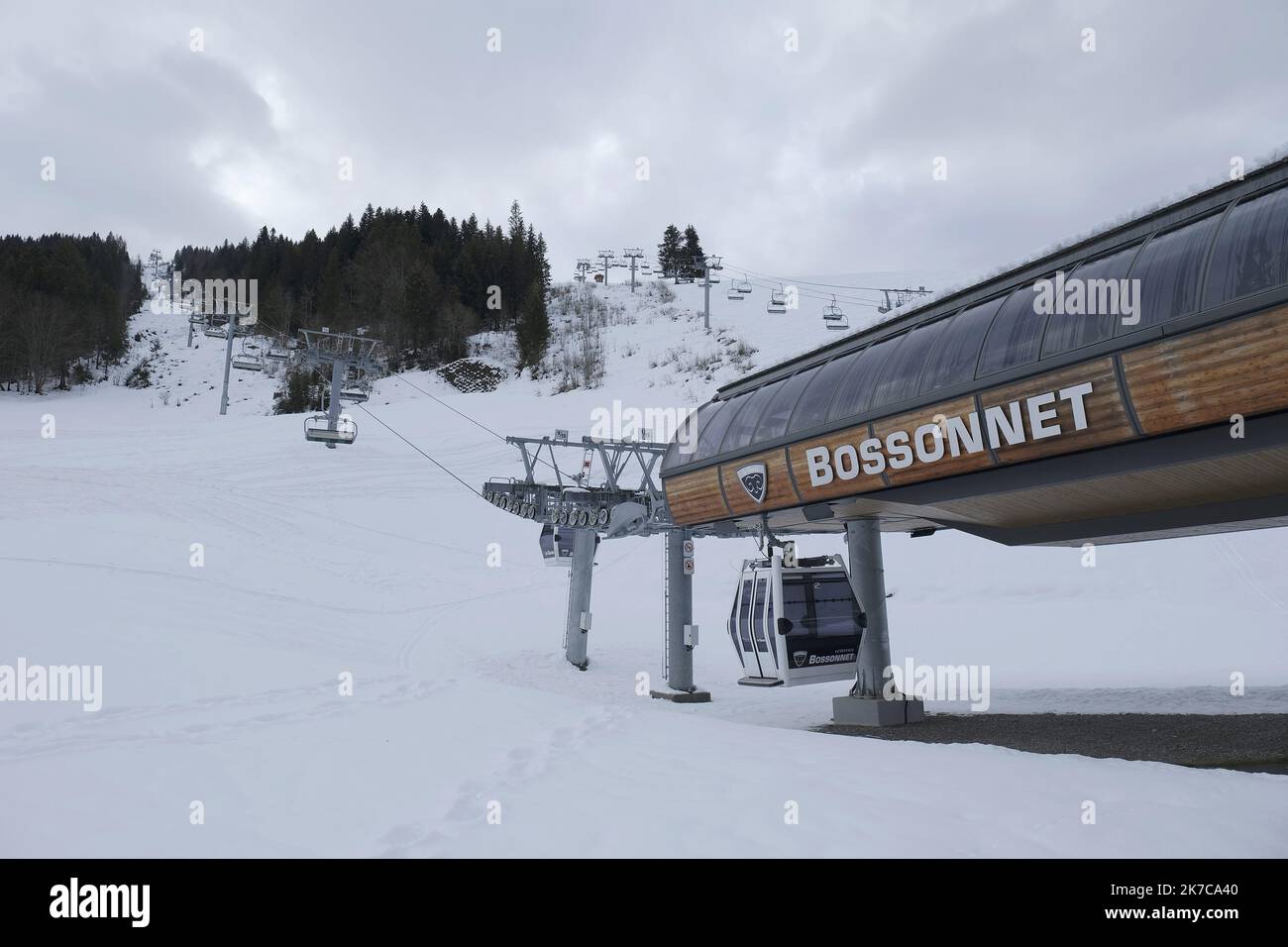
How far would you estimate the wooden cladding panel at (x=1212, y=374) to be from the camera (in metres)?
8.77

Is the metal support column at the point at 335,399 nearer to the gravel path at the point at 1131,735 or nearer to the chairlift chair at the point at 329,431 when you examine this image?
the chairlift chair at the point at 329,431

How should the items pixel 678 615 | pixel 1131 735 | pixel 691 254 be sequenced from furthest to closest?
pixel 691 254 < pixel 678 615 < pixel 1131 735

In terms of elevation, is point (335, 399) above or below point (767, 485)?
above

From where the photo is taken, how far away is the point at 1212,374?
30.5 ft

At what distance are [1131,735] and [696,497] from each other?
8.66 meters

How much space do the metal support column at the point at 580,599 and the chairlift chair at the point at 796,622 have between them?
11275 millimetres

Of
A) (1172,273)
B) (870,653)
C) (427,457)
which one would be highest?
(427,457)

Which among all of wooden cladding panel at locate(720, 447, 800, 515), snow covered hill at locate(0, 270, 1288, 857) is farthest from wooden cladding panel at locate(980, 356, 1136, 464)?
wooden cladding panel at locate(720, 447, 800, 515)

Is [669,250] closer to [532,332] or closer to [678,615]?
[532,332]

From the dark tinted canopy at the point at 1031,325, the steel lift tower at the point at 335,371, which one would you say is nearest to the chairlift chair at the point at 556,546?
the dark tinted canopy at the point at 1031,325

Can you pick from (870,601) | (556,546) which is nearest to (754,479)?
(870,601)

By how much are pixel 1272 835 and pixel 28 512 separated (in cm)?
3467
